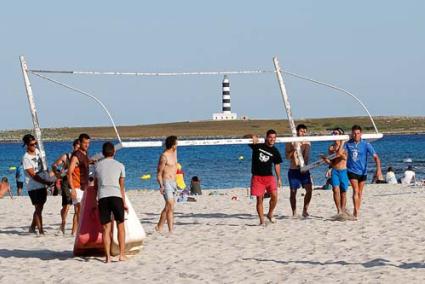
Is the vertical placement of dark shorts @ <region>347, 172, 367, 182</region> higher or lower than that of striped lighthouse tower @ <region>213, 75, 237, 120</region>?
lower

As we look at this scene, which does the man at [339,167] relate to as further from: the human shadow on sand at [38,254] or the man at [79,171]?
the human shadow on sand at [38,254]

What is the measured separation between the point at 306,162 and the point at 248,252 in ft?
10.2

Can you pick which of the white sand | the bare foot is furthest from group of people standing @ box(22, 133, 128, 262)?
the bare foot

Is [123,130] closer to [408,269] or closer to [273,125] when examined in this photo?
[273,125]

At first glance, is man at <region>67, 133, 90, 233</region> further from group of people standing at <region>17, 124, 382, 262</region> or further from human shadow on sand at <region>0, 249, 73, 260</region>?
human shadow on sand at <region>0, 249, 73, 260</region>

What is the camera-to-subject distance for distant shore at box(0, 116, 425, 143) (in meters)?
110

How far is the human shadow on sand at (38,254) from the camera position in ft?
33.2

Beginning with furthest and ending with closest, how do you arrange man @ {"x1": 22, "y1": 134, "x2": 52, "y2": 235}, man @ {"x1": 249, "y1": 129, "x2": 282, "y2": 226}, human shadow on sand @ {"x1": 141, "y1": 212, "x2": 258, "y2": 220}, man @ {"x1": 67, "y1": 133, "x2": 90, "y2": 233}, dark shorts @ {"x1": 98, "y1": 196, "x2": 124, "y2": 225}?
human shadow on sand @ {"x1": 141, "y1": 212, "x2": 258, "y2": 220} < man @ {"x1": 249, "y1": 129, "x2": 282, "y2": 226} < man @ {"x1": 22, "y1": 134, "x2": 52, "y2": 235} < man @ {"x1": 67, "y1": 133, "x2": 90, "y2": 233} < dark shorts @ {"x1": 98, "y1": 196, "x2": 124, "y2": 225}

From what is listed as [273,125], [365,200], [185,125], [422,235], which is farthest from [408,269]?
[185,125]

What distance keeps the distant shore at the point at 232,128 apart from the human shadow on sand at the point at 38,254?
8672cm

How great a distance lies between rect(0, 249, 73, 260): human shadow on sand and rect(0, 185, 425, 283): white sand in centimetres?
1

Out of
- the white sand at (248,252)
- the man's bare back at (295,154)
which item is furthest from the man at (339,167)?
the white sand at (248,252)

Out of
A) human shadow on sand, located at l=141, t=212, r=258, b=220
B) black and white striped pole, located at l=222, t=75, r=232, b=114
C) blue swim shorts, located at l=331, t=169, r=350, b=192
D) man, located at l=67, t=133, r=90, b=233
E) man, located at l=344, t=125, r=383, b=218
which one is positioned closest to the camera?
man, located at l=67, t=133, r=90, b=233

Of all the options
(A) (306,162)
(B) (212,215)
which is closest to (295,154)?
(A) (306,162)
